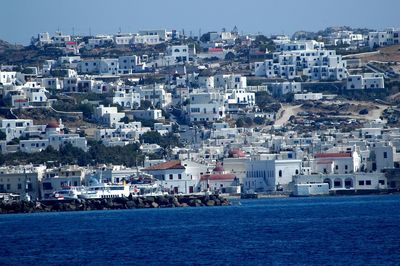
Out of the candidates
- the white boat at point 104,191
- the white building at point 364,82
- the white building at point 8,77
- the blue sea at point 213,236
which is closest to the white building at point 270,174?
the white boat at point 104,191

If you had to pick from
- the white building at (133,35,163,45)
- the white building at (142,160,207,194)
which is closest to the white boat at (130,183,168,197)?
the white building at (142,160,207,194)

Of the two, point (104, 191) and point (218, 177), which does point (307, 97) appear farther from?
point (104, 191)

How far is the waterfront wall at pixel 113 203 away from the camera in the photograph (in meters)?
97.6

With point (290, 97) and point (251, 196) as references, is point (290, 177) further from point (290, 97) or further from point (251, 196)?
point (290, 97)

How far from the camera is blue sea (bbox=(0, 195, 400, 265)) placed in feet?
194

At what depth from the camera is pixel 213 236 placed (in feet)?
229

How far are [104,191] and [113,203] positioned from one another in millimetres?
1540

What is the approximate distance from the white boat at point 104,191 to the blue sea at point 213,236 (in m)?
4.31

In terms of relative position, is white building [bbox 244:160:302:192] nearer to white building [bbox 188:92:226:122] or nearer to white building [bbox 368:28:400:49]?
white building [bbox 188:92:226:122]

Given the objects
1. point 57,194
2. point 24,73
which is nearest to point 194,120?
point 24,73

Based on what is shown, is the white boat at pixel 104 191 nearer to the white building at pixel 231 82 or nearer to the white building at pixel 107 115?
the white building at pixel 107 115

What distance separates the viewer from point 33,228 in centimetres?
7962

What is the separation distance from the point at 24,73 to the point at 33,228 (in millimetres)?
73510

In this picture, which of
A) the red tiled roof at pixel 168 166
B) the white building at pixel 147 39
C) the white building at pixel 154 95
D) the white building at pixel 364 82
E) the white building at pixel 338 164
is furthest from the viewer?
the white building at pixel 147 39
